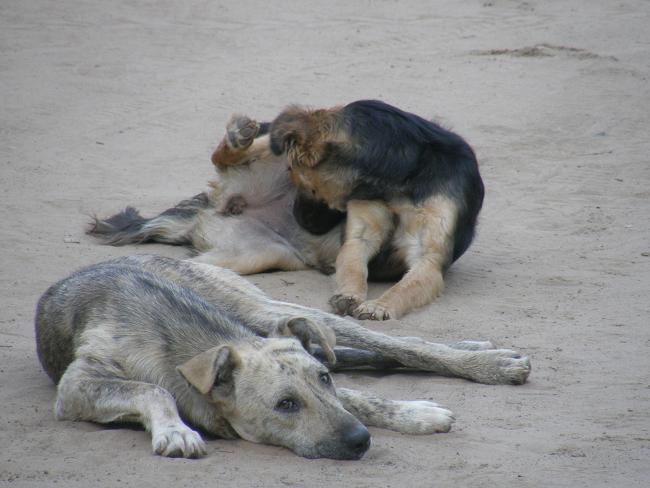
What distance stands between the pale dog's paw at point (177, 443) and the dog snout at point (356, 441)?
64 centimetres

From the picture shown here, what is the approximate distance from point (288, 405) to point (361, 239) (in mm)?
3503

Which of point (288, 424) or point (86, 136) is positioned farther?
point (86, 136)

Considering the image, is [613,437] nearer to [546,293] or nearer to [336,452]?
[336,452]

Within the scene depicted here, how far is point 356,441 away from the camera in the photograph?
4652 mm

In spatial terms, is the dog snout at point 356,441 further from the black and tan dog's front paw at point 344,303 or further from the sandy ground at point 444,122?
the black and tan dog's front paw at point 344,303

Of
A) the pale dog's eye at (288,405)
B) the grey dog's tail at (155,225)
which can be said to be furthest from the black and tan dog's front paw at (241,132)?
the pale dog's eye at (288,405)

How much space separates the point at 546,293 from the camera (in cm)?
767

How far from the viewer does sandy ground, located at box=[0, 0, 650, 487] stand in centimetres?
477

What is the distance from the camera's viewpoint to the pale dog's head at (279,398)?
15.5 feet

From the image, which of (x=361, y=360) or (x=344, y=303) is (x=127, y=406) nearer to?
(x=361, y=360)

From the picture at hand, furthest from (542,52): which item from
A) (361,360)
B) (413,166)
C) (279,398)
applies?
(279,398)

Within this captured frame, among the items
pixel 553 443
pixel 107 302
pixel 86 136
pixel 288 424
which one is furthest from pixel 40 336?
pixel 86 136

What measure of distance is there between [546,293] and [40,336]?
364 cm

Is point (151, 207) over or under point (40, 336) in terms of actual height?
under
